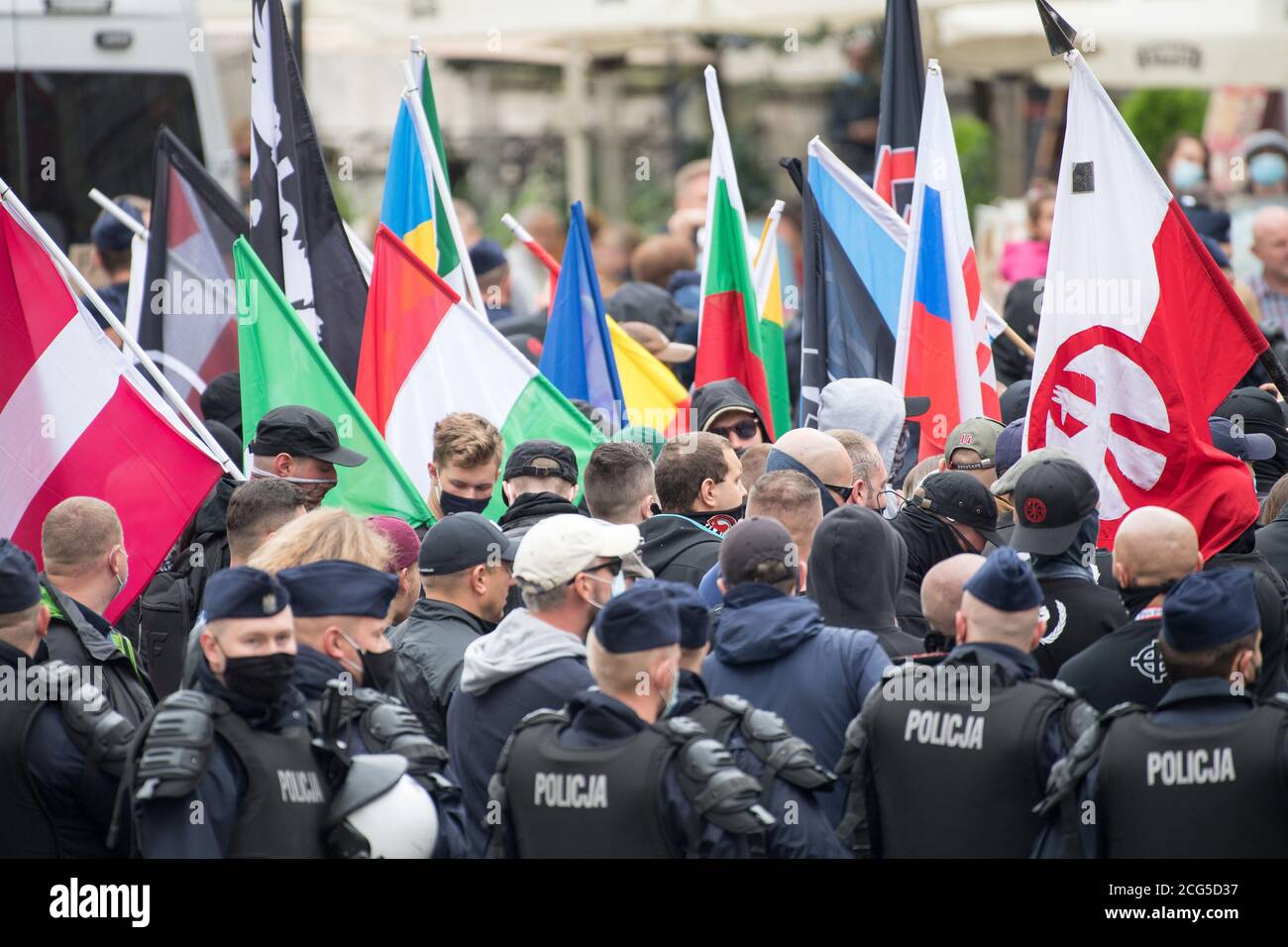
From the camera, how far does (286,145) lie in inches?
334

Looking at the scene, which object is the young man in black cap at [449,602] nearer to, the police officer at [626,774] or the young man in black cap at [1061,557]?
the police officer at [626,774]

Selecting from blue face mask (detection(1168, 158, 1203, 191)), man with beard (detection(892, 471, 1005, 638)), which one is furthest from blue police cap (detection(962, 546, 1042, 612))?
blue face mask (detection(1168, 158, 1203, 191))

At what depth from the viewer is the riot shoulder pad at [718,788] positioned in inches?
160

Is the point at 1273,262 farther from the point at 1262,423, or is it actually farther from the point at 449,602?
the point at 449,602

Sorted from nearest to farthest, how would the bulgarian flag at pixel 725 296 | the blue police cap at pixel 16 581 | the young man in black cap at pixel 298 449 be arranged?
the blue police cap at pixel 16 581 < the young man in black cap at pixel 298 449 < the bulgarian flag at pixel 725 296

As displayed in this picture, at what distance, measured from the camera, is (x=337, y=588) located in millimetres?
4602

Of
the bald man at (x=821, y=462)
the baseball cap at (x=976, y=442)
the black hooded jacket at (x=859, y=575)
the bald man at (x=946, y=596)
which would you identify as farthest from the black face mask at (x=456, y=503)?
the bald man at (x=946, y=596)

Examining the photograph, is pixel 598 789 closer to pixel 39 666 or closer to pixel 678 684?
pixel 678 684

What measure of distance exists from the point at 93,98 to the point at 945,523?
8.20m

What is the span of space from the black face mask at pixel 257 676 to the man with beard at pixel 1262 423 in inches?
179

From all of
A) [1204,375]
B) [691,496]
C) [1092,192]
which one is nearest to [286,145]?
[691,496]

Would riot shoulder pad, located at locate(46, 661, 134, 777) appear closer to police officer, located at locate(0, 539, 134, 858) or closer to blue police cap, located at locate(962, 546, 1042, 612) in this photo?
police officer, located at locate(0, 539, 134, 858)
